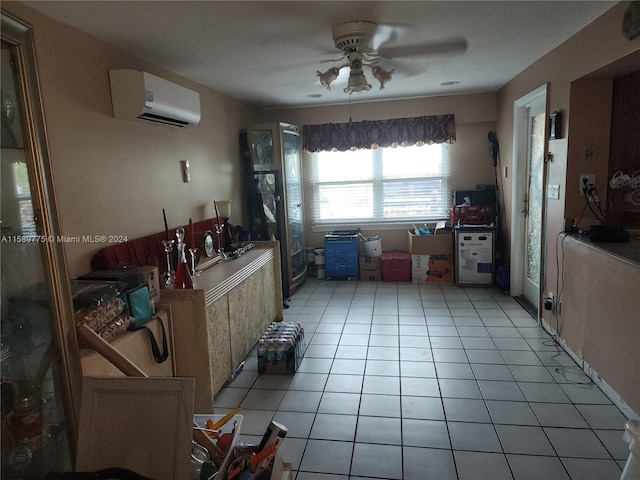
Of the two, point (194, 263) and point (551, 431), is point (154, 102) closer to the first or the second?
point (194, 263)

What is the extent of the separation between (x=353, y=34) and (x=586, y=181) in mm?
1921

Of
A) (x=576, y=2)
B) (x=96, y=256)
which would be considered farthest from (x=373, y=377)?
(x=576, y=2)

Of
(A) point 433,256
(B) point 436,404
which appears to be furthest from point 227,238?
(A) point 433,256

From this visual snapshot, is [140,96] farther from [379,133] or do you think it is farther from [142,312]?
[379,133]

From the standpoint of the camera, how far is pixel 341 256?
5367mm

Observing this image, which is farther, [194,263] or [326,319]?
[326,319]

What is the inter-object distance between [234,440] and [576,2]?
107 inches

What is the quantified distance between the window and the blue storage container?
0.40 meters

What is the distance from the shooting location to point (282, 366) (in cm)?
290

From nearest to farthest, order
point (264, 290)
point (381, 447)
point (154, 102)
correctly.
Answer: point (381, 447) → point (154, 102) → point (264, 290)

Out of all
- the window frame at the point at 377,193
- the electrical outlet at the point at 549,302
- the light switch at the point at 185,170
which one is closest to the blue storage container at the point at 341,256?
the window frame at the point at 377,193

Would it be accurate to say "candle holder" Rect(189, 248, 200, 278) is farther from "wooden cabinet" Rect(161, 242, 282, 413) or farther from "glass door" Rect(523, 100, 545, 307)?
"glass door" Rect(523, 100, 545, 307)

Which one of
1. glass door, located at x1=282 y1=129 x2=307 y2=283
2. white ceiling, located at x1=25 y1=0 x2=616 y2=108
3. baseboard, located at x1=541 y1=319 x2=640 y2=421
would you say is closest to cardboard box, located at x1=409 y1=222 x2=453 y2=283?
glass door, located at x1=282 y1=129 x2=307 y2=283

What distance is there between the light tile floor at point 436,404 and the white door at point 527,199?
0.55m
